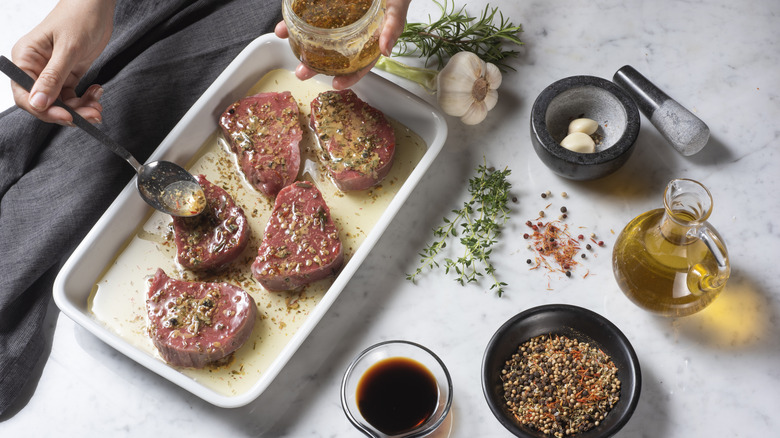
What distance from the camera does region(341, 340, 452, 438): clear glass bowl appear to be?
2.15 meters

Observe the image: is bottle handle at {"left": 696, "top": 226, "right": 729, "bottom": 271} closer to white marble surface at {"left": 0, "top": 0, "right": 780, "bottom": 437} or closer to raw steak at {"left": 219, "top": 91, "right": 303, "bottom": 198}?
Answer: white marble surface at {"left": 0, "top": 0, "right": 780, "bottom": 437}

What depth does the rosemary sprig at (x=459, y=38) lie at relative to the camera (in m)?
2.66

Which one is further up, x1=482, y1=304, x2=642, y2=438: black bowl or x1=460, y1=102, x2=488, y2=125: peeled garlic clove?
x1=460, y1=102, x2=488, y2=125: peeled garlic clove

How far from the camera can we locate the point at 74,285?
2.41m

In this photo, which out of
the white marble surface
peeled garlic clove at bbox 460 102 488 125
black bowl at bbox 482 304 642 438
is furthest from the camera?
peeled garlic clove at bbox 460 102 488 125

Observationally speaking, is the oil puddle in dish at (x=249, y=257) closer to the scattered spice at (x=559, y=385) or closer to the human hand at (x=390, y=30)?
the human hand at (x=390, y=30)


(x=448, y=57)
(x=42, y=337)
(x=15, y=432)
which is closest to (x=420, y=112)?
(x=448, y=57)

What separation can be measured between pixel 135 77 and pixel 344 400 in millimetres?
1403

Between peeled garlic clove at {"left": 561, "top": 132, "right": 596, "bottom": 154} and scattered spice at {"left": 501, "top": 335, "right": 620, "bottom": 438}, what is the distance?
639 mm

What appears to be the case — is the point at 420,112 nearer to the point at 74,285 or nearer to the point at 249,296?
the point at 249,296

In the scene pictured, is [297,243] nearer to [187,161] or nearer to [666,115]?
[187,161]

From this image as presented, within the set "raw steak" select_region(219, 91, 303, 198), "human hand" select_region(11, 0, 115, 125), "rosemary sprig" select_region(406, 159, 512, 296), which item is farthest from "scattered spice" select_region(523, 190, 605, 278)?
"human hand" select_region(11, 0, 115, 125)

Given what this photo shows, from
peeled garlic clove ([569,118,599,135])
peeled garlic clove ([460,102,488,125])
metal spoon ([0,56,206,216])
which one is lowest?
peeled garlic clove ([569,118,599,135])

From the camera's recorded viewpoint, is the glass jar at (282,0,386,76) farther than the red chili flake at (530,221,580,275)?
No
